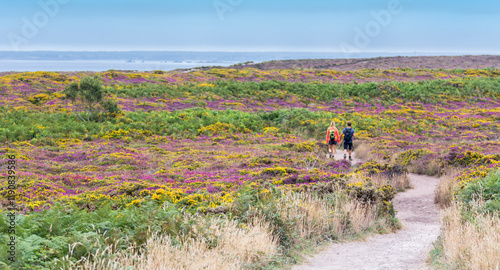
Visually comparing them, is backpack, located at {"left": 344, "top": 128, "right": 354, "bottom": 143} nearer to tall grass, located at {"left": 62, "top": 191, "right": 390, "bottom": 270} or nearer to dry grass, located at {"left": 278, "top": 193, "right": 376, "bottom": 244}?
tall grass, located at {"left": 62, "top": 191, "right": 390, "bottom": 270}

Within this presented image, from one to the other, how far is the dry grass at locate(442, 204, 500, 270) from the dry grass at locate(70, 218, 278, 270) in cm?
305

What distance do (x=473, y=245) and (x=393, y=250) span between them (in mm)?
2696

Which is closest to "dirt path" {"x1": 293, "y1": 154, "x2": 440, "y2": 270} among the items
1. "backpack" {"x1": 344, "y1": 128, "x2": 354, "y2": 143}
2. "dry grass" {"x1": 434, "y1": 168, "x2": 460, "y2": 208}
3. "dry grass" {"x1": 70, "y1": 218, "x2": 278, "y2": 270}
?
"dry grass" {"x1": 434, "y1": 168, "x2": 460, "y2": 208}

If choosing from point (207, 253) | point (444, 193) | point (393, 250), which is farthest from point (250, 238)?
point (444, 193)

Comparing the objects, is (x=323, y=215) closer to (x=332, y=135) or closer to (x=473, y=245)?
(x=473, y=245)

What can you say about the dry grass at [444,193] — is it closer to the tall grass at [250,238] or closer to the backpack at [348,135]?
the tall grass at [250,238]

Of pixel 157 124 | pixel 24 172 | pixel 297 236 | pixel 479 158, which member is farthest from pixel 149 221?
pixel 157 124

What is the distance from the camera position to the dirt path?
779 cm

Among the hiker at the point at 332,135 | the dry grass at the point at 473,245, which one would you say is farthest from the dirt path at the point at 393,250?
the hiker at the point at 332,135

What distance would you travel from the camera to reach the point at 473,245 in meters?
6.32

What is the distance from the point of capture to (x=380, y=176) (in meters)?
16.4

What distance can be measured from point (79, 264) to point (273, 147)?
18.2 meters

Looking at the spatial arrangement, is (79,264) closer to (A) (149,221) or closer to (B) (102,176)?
(A) (149,221)

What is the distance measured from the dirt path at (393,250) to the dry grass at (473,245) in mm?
774
